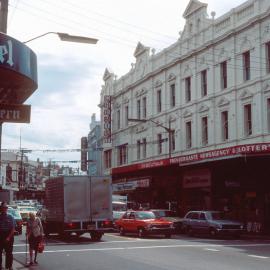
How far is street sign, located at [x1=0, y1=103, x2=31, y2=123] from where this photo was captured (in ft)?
35.5

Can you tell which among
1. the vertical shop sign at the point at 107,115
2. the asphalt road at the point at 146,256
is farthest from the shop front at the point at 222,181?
the vertical shop sign at the point at 107,115

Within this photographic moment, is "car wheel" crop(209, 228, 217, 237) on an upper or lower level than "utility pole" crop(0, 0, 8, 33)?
lower

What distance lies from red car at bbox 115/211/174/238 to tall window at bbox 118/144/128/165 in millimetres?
23779

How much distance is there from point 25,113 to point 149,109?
38.2 m

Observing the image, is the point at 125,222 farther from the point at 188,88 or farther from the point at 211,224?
the point at 188,88

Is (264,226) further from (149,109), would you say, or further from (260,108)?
(149,109)

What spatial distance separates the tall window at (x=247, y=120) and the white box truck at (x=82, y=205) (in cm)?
1245

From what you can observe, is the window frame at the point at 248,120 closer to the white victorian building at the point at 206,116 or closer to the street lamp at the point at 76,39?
the white victorian building at the point at 206,116

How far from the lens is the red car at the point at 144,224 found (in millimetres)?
27703

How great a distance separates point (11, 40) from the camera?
33.1 feet

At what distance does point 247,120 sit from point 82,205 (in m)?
14.3

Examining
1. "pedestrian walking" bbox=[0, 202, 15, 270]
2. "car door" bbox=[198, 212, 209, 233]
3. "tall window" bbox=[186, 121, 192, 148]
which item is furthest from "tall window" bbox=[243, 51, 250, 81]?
"pedestrian walking" bbox=[0, 202, 15, 270]

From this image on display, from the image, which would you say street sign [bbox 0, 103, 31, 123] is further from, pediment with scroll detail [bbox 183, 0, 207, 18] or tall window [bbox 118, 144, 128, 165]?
tall window [bbox 118, 144, 128, 165]

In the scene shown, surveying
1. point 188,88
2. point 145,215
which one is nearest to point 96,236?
point 145,215
